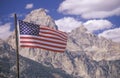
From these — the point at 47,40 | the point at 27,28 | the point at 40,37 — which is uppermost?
the point at 27,28

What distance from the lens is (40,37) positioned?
33844mm

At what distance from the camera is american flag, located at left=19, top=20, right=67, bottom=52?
103 ft

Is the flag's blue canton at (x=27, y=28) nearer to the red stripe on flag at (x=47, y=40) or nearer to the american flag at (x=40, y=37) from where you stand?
the american flag at (x=40, y=37)

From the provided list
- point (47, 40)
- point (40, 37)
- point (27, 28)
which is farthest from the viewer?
point (47, 40)

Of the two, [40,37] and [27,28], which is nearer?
[27,28]

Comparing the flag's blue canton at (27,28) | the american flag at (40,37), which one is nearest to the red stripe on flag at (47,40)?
the american flag at (40,37)

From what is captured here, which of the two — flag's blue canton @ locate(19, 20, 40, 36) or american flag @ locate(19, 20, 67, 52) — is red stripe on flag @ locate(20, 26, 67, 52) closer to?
american flag @ locate(19, 20, 67, 52)

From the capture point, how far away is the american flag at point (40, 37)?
31.4m

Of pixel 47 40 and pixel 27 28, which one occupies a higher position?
pixel 27 28

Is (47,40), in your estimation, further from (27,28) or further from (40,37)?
(27,28)

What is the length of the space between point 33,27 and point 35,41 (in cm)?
167

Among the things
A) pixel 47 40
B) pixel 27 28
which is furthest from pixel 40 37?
pixel 27 28

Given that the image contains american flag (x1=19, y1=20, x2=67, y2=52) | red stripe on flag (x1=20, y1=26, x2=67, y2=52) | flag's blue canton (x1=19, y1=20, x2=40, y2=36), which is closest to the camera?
flag's blue canton (x1=19, y1=20, x2=40, y2=36)

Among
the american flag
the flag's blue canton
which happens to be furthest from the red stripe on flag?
the flag's blue canton
